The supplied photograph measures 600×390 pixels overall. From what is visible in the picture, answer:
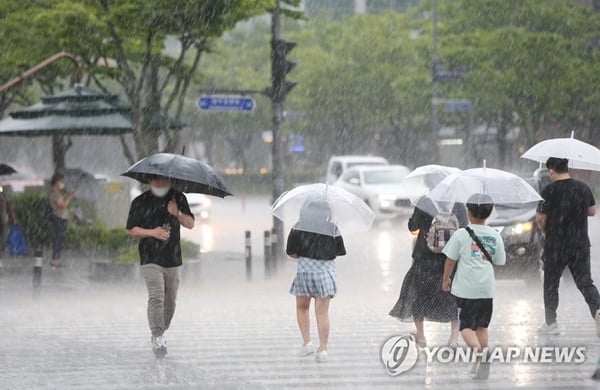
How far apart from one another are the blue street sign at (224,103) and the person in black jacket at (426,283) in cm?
1069

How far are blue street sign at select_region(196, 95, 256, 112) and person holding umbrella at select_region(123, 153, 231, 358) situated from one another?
1040 centimetres

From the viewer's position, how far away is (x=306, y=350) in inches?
404

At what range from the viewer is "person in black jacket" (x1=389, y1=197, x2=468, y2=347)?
34.3 ft

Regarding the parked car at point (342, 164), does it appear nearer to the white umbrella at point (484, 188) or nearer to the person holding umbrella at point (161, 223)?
the person holding umbrella at point (161, 223)

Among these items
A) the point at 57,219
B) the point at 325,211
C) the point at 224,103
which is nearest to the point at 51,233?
the point at 57,219

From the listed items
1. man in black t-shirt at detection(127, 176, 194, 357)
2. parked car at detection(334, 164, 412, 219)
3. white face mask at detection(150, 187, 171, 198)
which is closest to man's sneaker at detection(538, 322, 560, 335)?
man in black t-shirt at detection(127, 176, 194, 357)

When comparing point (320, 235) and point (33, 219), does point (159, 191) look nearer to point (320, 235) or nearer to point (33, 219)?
point (320, 235)

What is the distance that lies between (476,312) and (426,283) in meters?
1.55

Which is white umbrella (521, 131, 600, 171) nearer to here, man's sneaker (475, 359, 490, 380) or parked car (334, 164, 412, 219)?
man's sneaker (475, 359, 490, 380)

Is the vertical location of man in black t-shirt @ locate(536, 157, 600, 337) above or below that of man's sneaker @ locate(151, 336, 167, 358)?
above

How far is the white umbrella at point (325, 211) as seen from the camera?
32.7 ft

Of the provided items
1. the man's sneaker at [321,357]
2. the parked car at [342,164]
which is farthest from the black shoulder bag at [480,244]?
the parked car at [342,164]

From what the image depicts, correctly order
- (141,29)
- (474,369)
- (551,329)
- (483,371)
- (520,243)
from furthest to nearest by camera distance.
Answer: (141,29) < (520,243) < (551,329) < (474,369) < (483,371)

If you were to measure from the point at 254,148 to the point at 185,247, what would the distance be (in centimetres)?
6153
